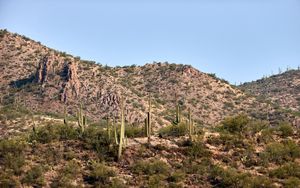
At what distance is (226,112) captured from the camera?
3418 inches

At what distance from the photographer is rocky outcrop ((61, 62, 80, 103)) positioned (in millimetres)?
82438

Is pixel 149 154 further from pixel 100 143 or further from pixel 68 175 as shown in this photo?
pixel 68 175

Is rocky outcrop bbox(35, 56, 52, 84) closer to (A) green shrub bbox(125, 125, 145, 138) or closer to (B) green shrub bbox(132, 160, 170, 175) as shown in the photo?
(A) green shrub bbox(125, 125, 145, 138)

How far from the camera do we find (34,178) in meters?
37.6

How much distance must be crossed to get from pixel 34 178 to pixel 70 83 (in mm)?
46890

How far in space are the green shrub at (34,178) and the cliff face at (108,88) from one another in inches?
1436

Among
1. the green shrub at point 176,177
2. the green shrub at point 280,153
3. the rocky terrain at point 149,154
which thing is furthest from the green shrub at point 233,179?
the green shrub at point 280,153

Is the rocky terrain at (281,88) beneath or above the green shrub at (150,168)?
above

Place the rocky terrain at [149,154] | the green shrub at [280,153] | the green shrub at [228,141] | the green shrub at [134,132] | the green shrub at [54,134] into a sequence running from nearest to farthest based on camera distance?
the rocky terrain at [149,154]
the green shrub at [280,153]
the green shrub at [228,141]
the green shrub at [54,134]
the green shrub at [134,132]

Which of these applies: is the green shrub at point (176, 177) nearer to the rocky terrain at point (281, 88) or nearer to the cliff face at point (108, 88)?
the cliff face at point (108, 88)

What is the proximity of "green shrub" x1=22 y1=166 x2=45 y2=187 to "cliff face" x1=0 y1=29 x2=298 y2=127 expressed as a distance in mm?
36465

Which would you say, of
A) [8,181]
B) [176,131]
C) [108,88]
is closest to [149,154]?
[176,131]

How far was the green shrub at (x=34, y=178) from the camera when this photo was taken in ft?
121

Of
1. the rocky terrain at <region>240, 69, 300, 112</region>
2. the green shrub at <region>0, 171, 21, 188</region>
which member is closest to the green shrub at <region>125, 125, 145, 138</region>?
the green shrub at <region>0, 171, 21, 188</region>
